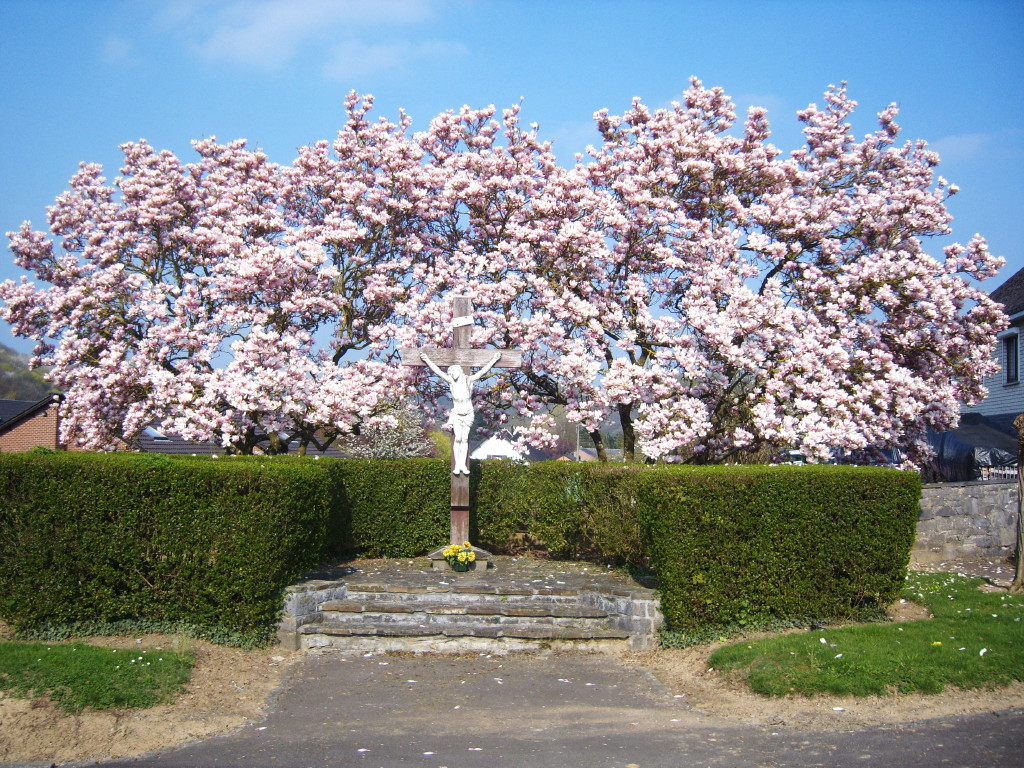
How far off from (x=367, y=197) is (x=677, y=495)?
347 inches

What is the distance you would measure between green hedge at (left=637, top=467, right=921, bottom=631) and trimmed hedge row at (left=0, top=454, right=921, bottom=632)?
14 mm

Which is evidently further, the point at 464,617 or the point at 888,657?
the point at 464,617

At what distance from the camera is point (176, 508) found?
7914 millimetres

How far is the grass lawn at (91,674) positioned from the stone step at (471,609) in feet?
6.21

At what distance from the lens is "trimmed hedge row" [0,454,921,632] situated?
7.83 meters

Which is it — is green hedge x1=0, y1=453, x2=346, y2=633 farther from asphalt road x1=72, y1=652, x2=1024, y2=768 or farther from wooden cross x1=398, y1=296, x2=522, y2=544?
wooden cross x1=398, y1=296, x2=522, y2=544

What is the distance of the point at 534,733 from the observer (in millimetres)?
5977

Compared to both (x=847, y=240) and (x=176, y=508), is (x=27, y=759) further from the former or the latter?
(x=847, y=240)

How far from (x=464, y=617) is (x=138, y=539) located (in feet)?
11.2

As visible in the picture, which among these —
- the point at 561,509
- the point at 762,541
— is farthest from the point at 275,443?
the point at 762,541

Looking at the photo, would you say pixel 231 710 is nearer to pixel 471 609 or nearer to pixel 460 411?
pixel 471 609

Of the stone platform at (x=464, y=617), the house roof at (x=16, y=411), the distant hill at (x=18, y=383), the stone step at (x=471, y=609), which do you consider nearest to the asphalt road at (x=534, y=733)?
the stone platform at (x=464, y=617)

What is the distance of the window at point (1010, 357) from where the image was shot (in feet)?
76.8

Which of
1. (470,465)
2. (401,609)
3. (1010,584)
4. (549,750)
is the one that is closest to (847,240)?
(1010,584)
